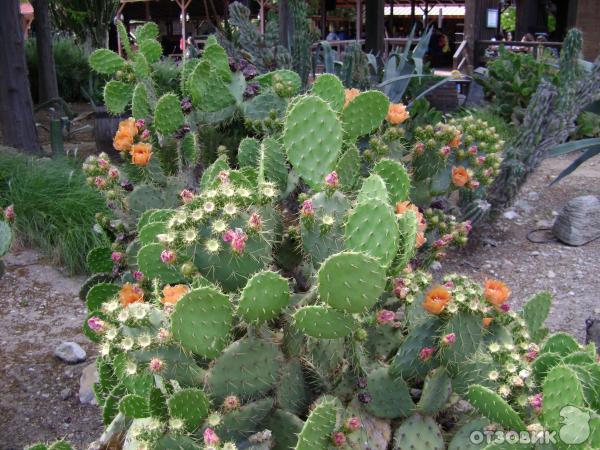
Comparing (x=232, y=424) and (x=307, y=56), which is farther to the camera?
(x=307, y=56)

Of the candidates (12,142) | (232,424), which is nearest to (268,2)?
(12,142)

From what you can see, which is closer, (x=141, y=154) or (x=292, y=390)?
(x=292, y=390)

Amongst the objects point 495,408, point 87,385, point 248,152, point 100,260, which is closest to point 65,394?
point 87,385

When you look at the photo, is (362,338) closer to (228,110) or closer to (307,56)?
(228,110)

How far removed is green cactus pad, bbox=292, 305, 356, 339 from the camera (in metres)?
1.57

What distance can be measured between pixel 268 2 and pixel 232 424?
15.2 m

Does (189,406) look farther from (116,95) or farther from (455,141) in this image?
(455,141)

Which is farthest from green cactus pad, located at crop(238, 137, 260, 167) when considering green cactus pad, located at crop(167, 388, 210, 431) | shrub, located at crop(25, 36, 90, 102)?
shrub, located at crop(25, 36, 90, 102)

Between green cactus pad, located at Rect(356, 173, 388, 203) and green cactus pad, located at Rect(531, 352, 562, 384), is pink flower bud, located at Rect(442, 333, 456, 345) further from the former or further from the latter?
green cactus pad, located at Rect(356, 173, 388, 203)

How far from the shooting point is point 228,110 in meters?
3.15

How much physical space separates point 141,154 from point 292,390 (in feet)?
3.78

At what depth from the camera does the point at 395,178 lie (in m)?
2.13

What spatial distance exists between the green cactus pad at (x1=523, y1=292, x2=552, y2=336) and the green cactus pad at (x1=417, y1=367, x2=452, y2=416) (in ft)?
1.61

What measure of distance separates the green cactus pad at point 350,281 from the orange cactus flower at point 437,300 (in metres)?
0.26
